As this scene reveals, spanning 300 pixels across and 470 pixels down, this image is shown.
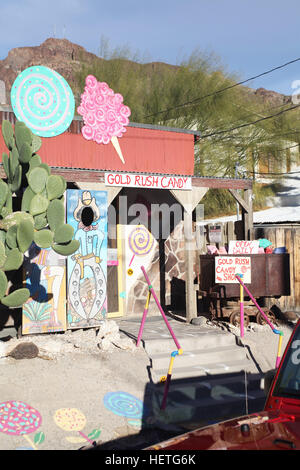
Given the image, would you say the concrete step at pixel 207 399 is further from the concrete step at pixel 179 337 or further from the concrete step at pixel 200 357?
the concrete step at pixel 179 337

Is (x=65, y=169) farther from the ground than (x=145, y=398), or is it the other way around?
(x=65, y=169)

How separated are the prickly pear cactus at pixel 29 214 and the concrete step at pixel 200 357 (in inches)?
106

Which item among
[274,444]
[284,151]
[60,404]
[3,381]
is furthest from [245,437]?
[284,151]

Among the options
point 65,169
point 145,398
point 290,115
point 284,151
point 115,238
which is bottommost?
point 145,398

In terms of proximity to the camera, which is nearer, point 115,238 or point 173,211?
point 115,238

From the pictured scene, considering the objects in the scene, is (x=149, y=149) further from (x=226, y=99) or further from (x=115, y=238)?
(x=226, y=99)

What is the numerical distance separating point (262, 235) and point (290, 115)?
86.6 ft

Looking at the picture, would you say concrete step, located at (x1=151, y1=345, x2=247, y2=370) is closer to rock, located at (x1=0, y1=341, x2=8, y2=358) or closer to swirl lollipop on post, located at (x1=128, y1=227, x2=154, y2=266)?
rock, located at (x1=0, y1=341, x2=8, y2=358)

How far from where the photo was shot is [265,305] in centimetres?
1190

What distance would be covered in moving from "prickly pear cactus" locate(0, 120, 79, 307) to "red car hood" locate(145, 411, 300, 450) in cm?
435

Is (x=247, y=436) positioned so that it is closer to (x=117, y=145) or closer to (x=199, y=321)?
(x=199, y=321)

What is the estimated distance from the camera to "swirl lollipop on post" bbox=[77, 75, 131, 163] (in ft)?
36.6

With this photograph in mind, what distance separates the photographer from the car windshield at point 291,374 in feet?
12.8

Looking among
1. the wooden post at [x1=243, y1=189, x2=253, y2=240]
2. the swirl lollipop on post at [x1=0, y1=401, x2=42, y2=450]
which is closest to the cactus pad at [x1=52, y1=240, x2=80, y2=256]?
the swirl lollipop on post at [x1=0, y1=401, x2=42, y2=450]
